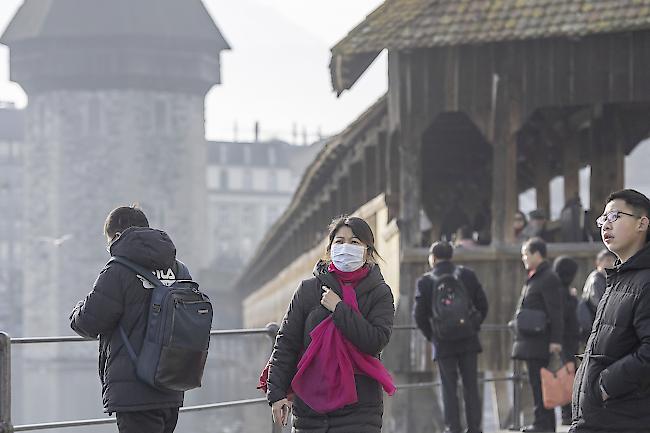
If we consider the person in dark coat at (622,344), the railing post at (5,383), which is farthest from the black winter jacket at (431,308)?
the person in dark coat at (622,344)

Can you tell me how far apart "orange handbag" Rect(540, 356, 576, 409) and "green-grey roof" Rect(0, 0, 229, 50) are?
57169 millimetres

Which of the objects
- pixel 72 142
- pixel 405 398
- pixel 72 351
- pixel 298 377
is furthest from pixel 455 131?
pixel 72 351

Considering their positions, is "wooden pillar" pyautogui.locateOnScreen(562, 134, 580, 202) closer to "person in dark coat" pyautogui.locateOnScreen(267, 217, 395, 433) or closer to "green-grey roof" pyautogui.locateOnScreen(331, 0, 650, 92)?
"green-grey roof" pyautogui.locateOnScreen(331, 0, 650, 92)

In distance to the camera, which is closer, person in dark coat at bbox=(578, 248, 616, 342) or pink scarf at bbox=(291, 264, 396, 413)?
pink scarf at bbox=(291, 264, 396, 413)

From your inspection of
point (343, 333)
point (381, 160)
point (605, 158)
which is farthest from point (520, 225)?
point (343, 333)

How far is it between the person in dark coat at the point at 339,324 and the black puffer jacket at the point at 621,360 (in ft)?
3.24

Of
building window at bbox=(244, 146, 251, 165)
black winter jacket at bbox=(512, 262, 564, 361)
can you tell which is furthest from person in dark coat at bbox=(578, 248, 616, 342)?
building window at bbox=(244, 146, 251, 165)

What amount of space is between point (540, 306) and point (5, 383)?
424 centimetres

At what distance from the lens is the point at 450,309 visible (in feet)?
32.5

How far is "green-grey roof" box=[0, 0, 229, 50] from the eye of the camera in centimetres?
6669

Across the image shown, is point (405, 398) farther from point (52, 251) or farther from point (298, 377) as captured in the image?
point (52, 251)

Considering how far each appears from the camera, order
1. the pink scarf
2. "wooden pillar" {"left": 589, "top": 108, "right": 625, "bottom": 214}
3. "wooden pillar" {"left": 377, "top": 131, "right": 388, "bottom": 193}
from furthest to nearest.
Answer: "wooden pillar" {"left": 377, "top": 131, "right": 388, "bottom": 193} → "wooden pillar" {"left": 589, "top": 108, "right": 625, "bottom": 214} → the pink scarf

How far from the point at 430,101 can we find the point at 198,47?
51.7m

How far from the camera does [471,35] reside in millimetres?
16469
